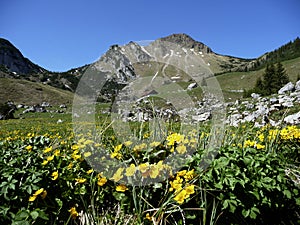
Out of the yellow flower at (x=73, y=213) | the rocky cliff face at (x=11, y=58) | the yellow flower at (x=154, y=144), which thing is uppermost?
the rocky cliff face at (x=11, y=58)

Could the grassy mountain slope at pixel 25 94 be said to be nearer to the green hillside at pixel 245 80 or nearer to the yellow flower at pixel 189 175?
the green hillside at pixel 245 80

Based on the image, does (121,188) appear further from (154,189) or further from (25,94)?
(25,94)

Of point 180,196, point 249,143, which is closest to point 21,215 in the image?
point 180,196

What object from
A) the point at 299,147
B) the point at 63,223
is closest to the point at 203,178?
the point at 63,223

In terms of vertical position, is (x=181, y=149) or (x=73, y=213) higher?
(x=181, y=149)

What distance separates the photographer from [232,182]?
1.82m

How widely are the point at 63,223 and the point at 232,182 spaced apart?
1.49 meters

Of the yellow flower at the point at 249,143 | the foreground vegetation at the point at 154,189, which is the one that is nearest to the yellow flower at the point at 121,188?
the foreground vegetation at the point at 154,189

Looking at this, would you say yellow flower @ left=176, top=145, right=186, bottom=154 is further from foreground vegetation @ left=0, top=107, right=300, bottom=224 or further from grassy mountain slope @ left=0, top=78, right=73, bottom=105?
grassy mountain slope @ left=0, top=78, right=73, bottom=105

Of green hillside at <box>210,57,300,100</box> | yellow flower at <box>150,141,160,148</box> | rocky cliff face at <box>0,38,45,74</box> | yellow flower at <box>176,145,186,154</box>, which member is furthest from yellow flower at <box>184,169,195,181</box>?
rocky cliff face at <box>0,38,45,74</box>

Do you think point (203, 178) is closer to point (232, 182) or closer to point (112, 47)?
point (232, 182)

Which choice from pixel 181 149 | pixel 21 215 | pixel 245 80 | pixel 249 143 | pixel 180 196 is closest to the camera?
pixel 21 215

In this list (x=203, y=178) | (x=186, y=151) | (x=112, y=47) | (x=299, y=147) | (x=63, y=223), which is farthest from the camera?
(x=112, y=47)

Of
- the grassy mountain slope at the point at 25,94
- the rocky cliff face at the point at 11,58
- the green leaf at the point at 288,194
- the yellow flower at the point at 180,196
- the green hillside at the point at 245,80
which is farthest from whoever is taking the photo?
the rocky cliff face at the point at 11,58
